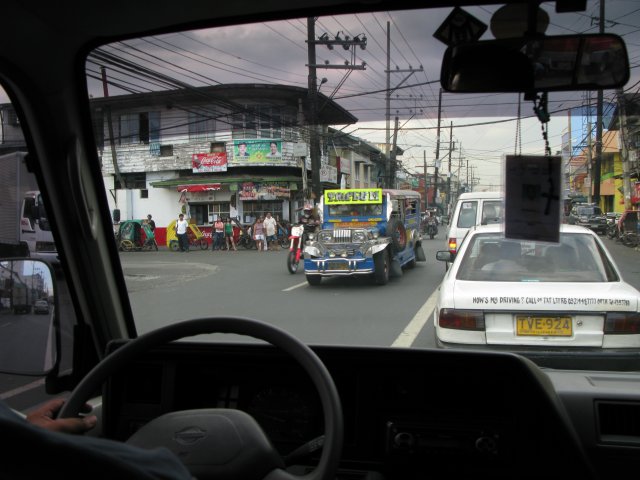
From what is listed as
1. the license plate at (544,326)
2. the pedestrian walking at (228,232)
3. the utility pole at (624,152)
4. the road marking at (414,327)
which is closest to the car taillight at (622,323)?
the license plate at (544,326)

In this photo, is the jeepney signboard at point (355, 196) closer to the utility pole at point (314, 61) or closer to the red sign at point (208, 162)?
the utility pole at point (314, 61)

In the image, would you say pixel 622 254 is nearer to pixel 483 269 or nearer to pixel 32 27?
pixel 483 269

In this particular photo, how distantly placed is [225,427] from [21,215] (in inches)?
67.7

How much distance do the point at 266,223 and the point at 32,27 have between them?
427 centimetres

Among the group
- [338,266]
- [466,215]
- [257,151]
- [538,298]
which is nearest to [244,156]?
[257,151]

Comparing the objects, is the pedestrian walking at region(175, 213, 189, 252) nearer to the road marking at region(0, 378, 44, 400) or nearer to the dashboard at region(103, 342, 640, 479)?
the road marking at region(0, 378, 44, 400)

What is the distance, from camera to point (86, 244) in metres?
2.82

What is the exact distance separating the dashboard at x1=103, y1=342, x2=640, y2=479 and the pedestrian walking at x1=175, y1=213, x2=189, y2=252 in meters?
2.37

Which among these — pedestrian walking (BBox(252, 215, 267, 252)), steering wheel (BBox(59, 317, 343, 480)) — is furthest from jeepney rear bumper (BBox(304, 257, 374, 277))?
steering wheel (BBox(59, 317, 343, 480))

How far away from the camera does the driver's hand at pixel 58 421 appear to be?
161 cm

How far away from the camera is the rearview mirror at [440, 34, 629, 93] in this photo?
2.01 metres

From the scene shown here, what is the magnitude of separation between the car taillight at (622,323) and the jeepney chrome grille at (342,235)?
26.1 ft

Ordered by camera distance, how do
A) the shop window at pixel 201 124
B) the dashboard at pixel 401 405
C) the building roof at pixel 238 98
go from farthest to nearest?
the shop window at pixel 201 124 → the building roof at pixel 238 98 → the dashboard at pixel 401 405

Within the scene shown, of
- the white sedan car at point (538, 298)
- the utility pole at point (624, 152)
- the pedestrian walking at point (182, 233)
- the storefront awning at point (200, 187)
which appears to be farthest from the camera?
the pedestrian walking at point (182, 233)
